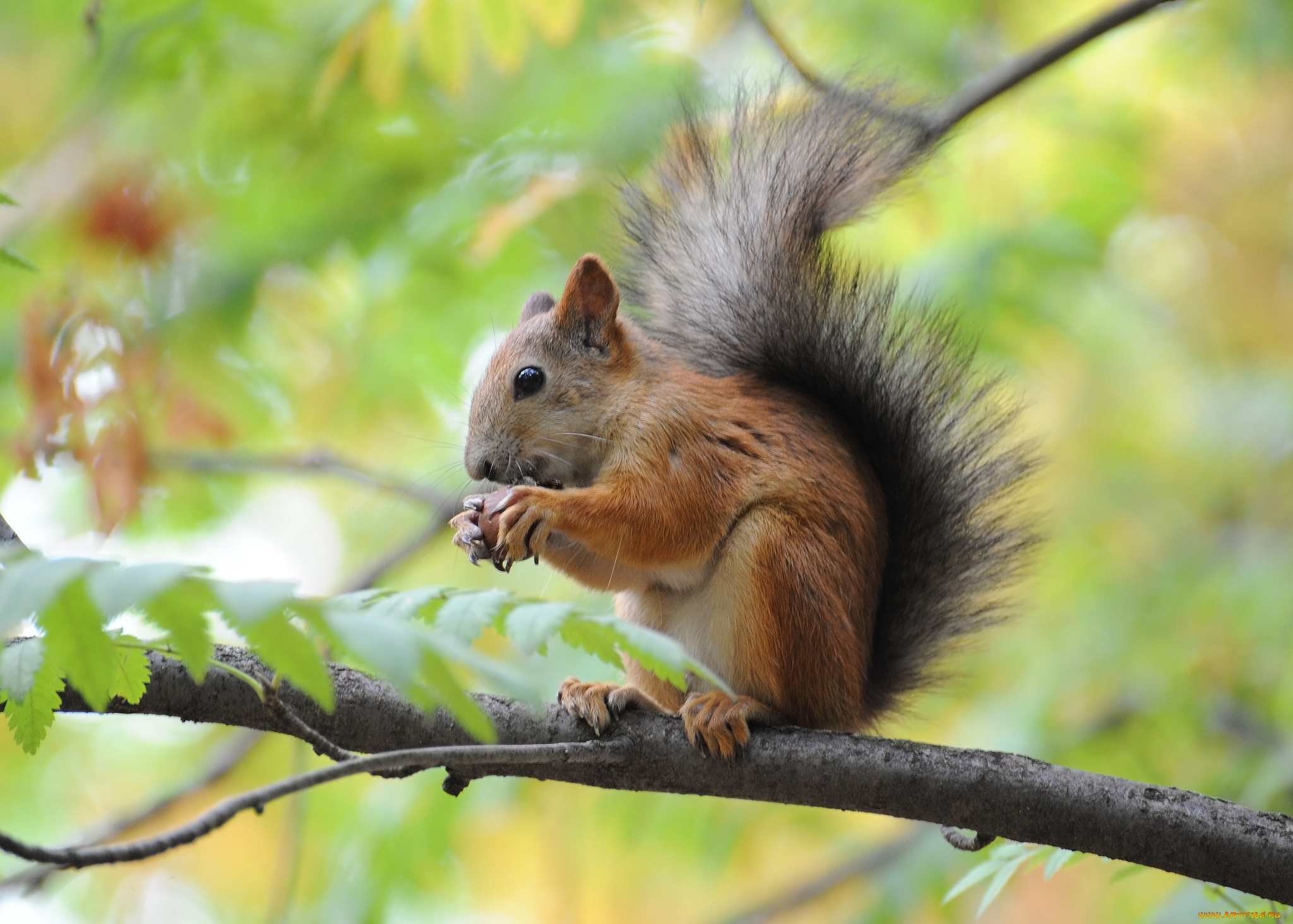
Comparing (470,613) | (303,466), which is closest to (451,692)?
(470,613)

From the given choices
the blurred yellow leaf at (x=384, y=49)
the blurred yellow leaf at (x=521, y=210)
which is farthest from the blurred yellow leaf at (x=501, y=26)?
the blurred yellow leaf at (x=521, y=210)

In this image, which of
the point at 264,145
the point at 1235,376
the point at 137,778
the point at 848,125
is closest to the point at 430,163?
the point at 264,145

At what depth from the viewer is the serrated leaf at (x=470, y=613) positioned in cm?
114

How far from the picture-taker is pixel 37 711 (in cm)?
136

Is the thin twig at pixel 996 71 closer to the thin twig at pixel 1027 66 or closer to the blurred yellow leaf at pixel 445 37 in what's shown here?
the thin twig at pixel 1027 66

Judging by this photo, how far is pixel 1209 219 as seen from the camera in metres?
5.89

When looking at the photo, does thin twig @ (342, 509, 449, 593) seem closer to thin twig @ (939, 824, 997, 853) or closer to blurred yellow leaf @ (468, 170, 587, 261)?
blurred yellow leaf @ (468, 170, 587, 261)

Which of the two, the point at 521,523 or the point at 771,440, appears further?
the point at 771,440

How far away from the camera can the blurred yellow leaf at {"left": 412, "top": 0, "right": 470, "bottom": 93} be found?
2762mm

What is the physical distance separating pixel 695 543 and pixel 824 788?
58 cm

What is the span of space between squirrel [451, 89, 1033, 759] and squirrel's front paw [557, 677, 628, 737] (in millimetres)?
19

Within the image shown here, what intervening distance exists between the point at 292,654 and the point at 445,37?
2.14m

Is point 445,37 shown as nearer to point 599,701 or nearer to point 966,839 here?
point 599,701

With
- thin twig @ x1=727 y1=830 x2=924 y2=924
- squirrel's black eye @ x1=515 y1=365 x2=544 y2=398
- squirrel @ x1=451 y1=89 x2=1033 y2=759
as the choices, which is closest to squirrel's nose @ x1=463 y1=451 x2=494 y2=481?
squirrel @ x1=451 y1=89 x2=1033 y2=759
